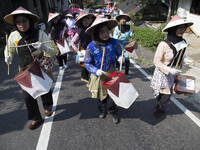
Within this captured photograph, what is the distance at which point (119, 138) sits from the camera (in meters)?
2.67

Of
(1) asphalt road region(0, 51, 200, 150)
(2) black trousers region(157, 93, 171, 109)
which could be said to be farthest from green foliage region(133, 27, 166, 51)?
(2) black trousers region(157, 93, 171, 109)

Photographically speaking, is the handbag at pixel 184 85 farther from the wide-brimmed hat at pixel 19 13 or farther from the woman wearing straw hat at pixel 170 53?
the wide-brimmed hat at pixel 19 13

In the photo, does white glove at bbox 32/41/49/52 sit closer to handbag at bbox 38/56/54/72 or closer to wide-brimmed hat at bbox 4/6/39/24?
handbag at bbox 38/56/54/72

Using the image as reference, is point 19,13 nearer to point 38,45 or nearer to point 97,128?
point 38,45

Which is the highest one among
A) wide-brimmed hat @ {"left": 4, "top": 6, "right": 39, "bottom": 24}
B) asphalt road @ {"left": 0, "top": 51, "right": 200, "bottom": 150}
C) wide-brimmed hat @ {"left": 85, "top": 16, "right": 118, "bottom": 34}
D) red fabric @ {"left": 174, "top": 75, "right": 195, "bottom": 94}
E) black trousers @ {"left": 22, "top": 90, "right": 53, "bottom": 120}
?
wide-brimmed hat @ {"left": 4, "top": 6, "right": 39, "bottom": 24}

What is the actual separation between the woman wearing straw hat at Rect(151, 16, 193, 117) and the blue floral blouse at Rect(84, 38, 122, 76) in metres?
0.73

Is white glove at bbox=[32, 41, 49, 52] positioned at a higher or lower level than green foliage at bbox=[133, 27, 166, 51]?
higher

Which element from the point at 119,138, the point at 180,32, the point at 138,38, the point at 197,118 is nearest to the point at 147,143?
the point at 119,138

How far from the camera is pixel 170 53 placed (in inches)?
100

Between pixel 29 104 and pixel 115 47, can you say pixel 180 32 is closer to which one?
pixel 115 47

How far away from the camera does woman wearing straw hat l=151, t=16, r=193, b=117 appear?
2.44 m

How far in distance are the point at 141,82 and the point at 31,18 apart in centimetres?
350

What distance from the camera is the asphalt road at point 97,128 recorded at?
2.56 meters

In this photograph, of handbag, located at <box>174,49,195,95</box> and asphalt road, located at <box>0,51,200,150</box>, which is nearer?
asphalt road, located at <box>0,51,200,150</box>
